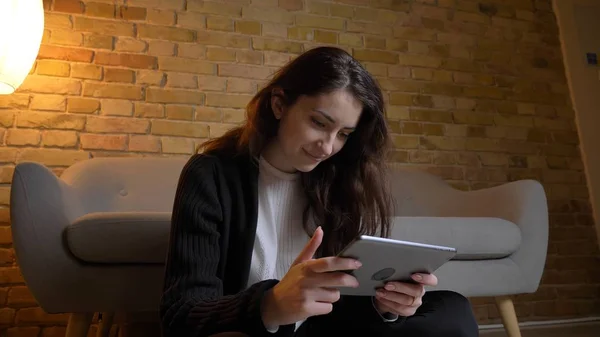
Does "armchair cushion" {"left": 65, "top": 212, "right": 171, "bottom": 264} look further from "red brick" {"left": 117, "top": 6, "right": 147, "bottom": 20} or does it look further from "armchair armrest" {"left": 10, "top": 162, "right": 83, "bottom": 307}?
"red brick" {"left": 117, "top": 6, "right": 147, "bottom": 20}

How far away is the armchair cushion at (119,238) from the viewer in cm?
109

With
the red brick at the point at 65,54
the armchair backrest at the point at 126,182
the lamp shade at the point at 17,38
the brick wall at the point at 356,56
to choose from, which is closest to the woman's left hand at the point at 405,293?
the armchair backrest at the point at 126,182

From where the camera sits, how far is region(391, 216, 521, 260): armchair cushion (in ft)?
4.30

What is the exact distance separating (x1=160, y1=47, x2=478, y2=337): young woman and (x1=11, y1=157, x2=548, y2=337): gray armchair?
365 mm

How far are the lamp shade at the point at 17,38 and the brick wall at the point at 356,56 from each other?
7.1 inches

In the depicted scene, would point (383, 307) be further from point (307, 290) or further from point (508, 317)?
point (508, 317)

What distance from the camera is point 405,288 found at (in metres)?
0.64

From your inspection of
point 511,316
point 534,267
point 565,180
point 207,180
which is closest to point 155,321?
point 207,180

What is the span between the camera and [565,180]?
2373 millimetres

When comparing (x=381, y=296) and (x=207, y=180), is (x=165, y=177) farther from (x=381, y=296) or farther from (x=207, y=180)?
(x=381, y=296)

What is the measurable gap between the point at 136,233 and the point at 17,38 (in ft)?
3.13

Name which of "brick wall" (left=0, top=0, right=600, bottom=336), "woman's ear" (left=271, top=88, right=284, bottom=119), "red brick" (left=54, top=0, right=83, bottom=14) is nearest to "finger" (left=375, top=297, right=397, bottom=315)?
"woman's ear" (left=271, top=88, right=284, bottom=119)

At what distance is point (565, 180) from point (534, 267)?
3.78ft

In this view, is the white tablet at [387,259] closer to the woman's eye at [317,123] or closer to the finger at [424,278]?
the finger at [424,278]
